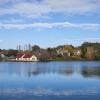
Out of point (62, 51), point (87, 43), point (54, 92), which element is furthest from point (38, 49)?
point (54, 92)

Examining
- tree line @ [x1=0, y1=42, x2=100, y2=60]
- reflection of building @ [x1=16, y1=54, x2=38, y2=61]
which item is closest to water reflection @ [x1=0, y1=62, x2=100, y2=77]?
reflection of building @ [x1=16, y1=54, x2=38, y2=61]

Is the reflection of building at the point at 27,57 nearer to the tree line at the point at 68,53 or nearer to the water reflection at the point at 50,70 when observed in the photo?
the tree line at the point at 68,53

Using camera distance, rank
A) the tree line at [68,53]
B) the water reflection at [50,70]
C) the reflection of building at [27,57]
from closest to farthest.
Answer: the water reflection at [50,70], the reflection of building at [27,57], the tree line at [68,53]

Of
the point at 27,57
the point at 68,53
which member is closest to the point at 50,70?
the point at 27,57

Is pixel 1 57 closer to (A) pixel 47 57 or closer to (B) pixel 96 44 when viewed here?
(A) pixel 47 57

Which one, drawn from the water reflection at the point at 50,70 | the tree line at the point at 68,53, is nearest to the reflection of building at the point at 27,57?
the tree line at the point at 68,53

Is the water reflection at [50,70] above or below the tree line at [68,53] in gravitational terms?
below

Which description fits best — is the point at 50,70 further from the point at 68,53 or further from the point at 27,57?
the point at 68,53

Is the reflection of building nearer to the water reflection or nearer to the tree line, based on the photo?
the tree line

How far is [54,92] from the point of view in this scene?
22.2m

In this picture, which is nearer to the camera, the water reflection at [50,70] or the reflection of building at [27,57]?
the water reflection at [50,70]

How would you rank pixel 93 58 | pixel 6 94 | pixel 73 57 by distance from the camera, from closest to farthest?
1. pixel 6 94
2. pixel 93 58
3. pixel 73 57

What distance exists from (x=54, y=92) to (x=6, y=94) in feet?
10.4

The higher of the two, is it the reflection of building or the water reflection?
the reflection of building
